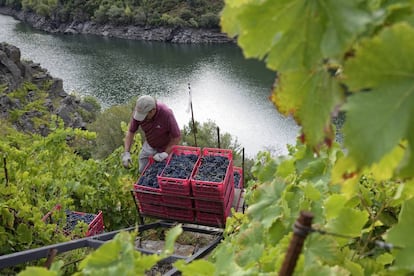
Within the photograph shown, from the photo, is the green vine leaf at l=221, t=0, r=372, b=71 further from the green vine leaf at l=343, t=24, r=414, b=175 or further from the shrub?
Answer: the shrub

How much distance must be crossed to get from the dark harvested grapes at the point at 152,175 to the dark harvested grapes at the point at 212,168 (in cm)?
39

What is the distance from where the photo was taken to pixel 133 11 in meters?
48.2

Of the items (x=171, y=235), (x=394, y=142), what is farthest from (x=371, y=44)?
(x=171, y=235)

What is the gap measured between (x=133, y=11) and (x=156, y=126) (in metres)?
46.6

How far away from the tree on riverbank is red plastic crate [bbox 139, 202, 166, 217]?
135 feet

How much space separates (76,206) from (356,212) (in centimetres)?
437

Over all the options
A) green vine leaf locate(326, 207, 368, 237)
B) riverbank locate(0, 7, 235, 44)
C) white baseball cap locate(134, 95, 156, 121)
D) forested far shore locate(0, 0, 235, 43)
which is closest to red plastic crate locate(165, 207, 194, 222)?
white baseball cap locate(134, 95, 156, 121)

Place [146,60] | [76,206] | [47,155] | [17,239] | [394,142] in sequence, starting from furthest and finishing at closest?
[146,60] < [76,206] < [47,155] < [17,239] < [394,142]

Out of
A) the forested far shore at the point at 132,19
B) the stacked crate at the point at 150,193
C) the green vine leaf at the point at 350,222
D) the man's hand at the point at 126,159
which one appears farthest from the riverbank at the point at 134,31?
the green vine leaf at the point at 350,222

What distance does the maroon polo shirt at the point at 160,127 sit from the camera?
14.2 feet

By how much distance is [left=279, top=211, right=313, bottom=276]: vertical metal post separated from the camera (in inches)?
26.7

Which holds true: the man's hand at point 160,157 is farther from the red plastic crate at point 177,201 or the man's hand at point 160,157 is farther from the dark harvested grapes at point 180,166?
the red plastic crate at point 177,201

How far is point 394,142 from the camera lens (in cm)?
54

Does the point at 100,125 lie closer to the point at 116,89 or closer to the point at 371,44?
the point at 116,89
